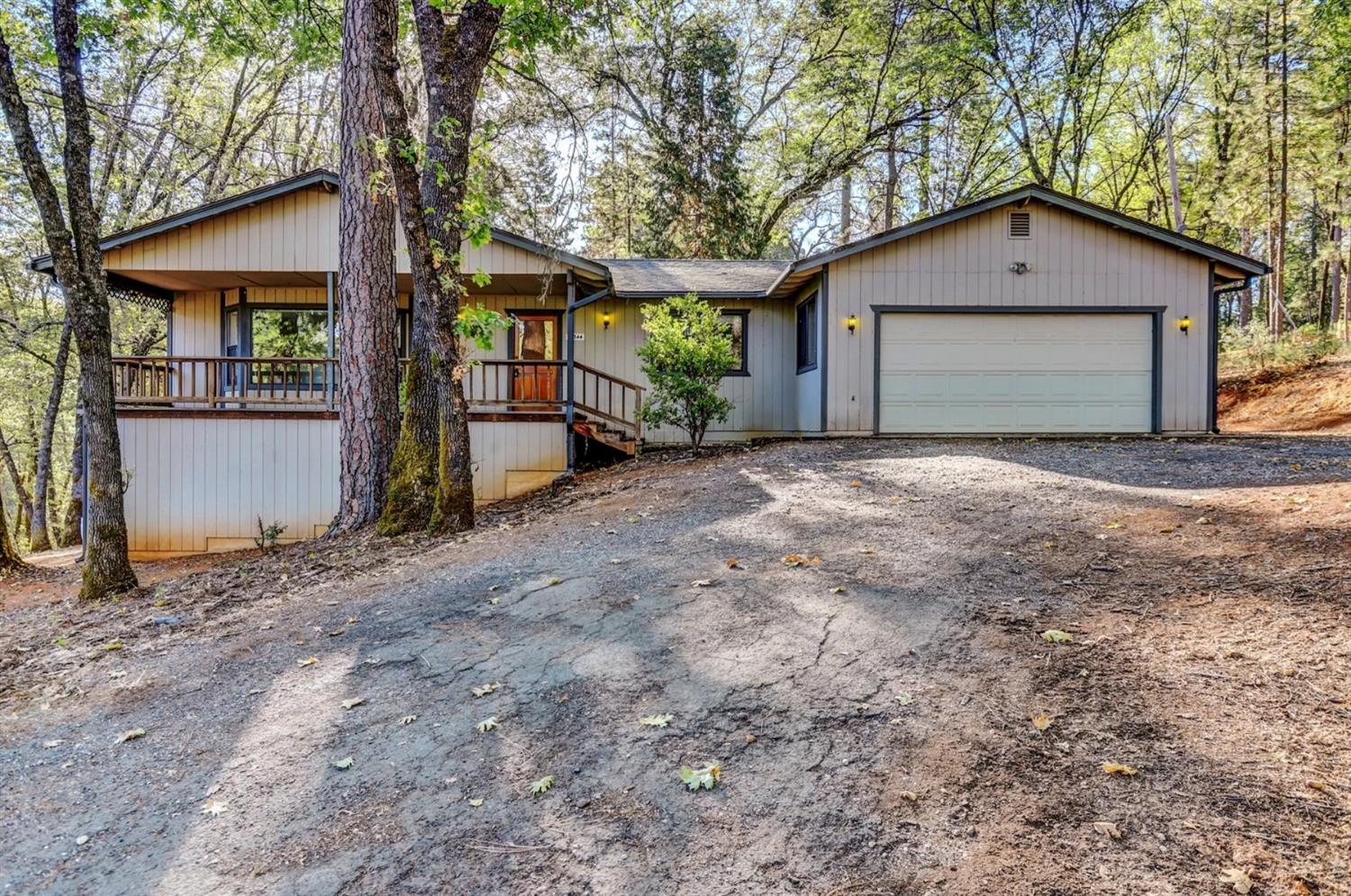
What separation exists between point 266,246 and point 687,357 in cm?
641

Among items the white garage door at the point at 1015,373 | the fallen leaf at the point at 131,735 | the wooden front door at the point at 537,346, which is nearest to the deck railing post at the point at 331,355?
the wooden front door at the point at 537,346

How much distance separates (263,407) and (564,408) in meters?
4.52

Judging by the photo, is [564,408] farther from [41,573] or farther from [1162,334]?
[1162,334]

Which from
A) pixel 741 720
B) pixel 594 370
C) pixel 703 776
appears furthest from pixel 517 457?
pixel 703 776

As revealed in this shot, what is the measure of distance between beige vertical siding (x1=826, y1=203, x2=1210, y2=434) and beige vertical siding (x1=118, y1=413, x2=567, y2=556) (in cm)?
776

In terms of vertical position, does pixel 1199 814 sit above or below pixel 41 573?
above

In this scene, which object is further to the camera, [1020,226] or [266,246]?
[1020,226]

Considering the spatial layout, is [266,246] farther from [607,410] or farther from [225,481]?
[607,410]

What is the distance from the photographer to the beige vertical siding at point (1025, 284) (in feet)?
37.9

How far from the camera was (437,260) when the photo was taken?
6996 millimetres

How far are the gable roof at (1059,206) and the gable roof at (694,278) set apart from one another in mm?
1444

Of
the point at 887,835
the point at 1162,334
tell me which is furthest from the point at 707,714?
the point at 1162,334

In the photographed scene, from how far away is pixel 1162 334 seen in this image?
37.8 ft

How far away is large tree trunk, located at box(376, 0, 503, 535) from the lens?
7086 mm
